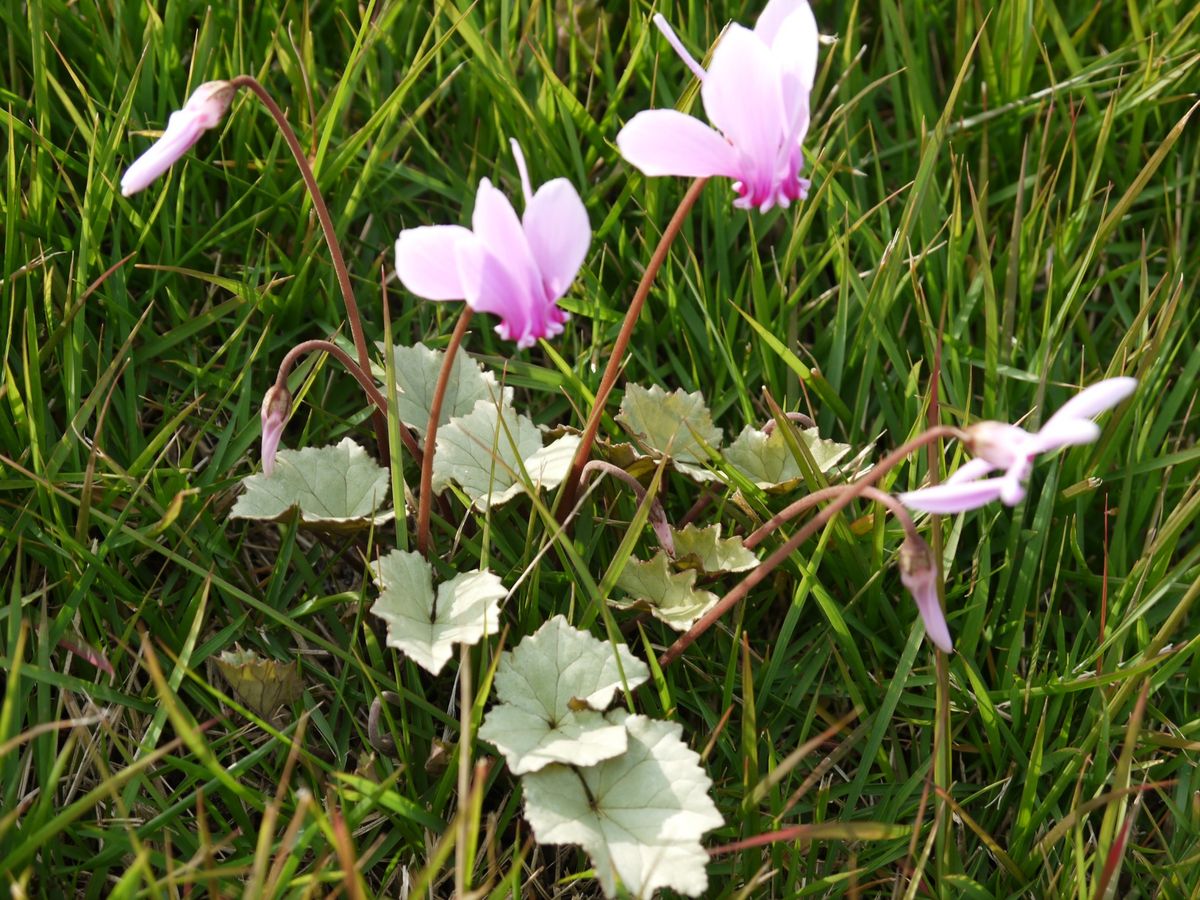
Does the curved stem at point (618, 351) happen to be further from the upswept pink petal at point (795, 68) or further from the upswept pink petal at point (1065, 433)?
the upswept pink petal at point (1065, 433)

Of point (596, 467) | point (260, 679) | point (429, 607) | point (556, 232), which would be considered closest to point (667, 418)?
point (596, 467)

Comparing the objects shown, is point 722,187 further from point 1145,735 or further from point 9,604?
point 9,604

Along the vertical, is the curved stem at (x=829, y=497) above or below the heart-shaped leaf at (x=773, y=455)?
above

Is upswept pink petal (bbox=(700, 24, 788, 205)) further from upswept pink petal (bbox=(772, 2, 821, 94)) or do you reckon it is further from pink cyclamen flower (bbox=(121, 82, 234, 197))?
pink cyclamen flower (bbox=(121, 82, 234, 197))

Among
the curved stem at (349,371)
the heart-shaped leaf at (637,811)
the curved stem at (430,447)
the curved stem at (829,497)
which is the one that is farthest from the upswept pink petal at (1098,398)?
the curved stem at (349,371)

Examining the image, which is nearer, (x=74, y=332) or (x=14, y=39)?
(x=74, y=332)

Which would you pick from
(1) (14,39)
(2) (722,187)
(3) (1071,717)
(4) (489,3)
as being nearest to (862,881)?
(3) (1071,717)

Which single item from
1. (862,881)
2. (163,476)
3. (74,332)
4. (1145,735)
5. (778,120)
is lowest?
(862,881)
